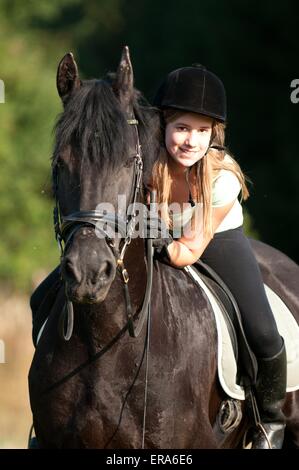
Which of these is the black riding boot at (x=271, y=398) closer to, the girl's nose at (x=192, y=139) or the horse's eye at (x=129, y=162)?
the girl's nose at (x=192, y=139)

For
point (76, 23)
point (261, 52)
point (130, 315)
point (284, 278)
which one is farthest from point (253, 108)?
point (130, 315)

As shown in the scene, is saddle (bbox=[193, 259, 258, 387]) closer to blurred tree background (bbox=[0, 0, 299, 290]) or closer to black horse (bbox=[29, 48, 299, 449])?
black horse (bbox=[29, 48, 299, 449])

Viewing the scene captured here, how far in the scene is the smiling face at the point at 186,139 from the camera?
204 inches

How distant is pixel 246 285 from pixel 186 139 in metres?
0.98

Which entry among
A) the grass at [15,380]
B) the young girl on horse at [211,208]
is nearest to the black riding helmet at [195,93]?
the young girl on horse at [211,208]

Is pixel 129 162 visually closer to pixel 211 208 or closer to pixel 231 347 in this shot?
pixel 211 208

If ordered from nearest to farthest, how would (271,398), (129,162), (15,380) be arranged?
(129,162)
(271,398)
(15,380)

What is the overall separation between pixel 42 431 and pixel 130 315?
2.57 ft

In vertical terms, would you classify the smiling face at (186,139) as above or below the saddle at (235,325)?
above

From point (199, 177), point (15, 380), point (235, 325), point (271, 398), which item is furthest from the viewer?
point (15, 380)

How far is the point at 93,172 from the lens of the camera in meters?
4.51

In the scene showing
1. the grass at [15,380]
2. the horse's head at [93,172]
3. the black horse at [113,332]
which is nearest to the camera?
the horse's head at [93,172]

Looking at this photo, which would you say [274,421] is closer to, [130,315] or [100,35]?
[130,315]

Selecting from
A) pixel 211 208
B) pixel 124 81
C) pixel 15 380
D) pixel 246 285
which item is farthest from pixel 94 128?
pixel 15 380
